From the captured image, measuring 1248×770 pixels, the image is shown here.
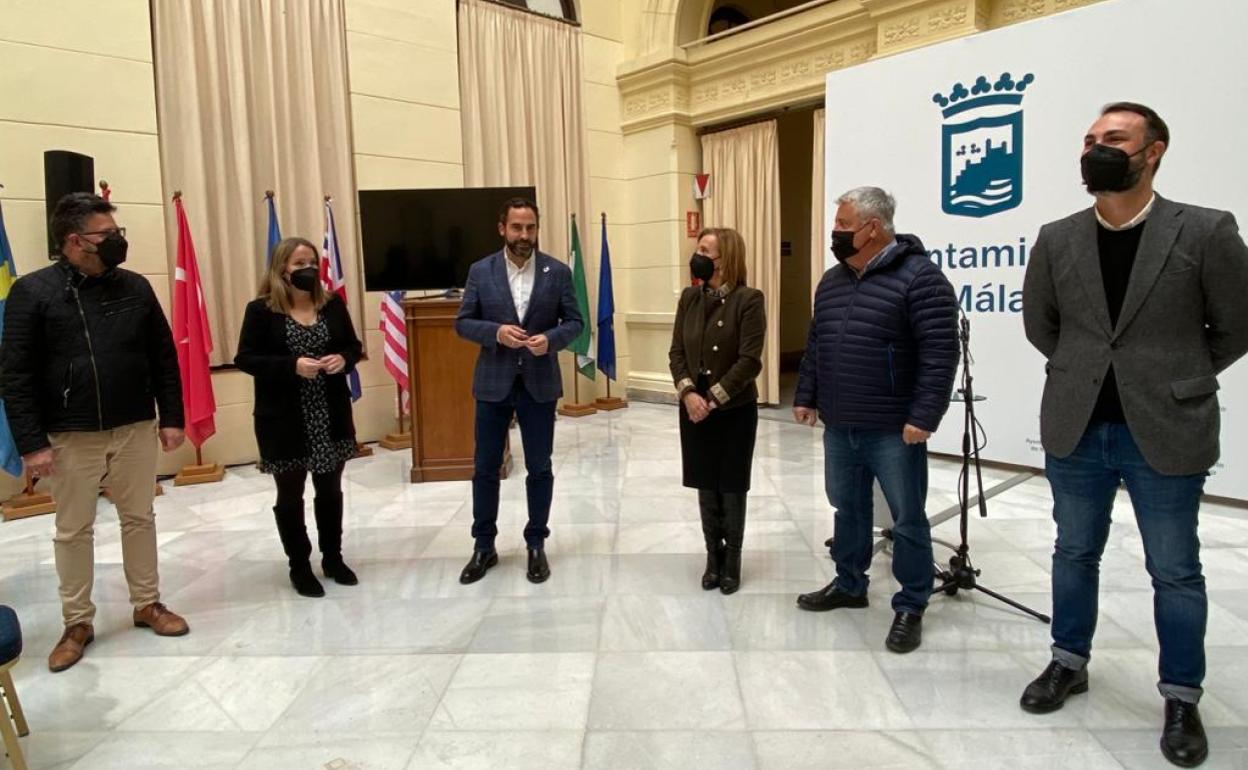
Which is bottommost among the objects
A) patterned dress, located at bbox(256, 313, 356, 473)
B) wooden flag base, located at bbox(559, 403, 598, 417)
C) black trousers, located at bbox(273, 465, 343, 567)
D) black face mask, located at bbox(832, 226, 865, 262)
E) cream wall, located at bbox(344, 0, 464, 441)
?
wooden flag base, located at bbox(559, 403, 598, 417)

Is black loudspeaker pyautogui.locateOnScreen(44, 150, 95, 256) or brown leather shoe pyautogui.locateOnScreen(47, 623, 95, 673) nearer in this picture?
brown leather shoe pyautogui.locateOnScreen(47, 623, 95, 673)

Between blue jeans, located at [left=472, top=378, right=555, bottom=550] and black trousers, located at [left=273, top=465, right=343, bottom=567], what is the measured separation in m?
0.59

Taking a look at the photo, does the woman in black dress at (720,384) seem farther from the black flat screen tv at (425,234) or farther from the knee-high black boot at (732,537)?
the black flat screen tv at (425,234)

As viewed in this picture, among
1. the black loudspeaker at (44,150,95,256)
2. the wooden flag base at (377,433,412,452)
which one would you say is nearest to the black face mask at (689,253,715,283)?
the black loudspeaker at (44,150,95,256)

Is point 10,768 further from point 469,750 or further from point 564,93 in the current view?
point 564,93

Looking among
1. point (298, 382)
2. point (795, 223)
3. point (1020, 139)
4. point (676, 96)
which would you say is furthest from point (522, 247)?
point (795, 223)

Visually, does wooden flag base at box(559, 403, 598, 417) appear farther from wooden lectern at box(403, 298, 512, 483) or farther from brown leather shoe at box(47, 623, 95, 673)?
brown leather shoe at box(47, 623, 95, 673)

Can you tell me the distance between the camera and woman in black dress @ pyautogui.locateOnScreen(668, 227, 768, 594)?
9.95 feet

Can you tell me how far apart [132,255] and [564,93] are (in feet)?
13.6

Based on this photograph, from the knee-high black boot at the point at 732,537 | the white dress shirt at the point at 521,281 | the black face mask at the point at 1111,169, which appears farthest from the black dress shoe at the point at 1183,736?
the white dress shirt at the point at 521,281

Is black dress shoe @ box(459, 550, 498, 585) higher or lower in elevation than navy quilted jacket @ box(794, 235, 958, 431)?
lower

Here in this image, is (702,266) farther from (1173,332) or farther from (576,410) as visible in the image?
(576,410)

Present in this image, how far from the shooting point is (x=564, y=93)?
768cm

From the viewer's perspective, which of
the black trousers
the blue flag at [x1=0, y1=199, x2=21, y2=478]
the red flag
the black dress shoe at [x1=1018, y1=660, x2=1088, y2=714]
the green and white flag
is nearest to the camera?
the black dress shoe at [x1=1018, y1=660, x2=1088, y2=714]
